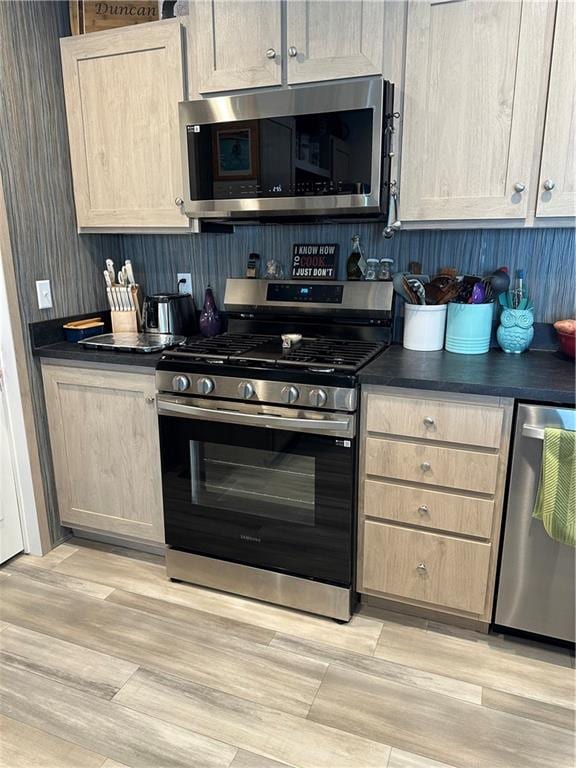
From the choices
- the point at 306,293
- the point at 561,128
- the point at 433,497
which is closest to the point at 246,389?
the point at 306,293

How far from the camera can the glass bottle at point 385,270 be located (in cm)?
228

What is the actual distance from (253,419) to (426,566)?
2.61 ft

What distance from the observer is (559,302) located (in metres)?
2.14

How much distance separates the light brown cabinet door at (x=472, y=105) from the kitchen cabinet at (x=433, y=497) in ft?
2.32

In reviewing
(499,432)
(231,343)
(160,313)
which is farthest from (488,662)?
(160,313)

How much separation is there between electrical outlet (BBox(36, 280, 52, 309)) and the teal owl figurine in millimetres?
1881

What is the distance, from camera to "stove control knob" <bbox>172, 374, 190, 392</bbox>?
6.73 ft

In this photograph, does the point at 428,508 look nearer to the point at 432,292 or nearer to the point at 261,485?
the point at 261,485

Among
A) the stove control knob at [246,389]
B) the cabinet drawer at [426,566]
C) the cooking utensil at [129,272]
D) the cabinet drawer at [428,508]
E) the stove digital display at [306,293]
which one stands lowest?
the cabinet drawer at [426,566]

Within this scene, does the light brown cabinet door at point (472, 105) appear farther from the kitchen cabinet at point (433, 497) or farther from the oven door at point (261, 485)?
the oven door at point (261, 485)

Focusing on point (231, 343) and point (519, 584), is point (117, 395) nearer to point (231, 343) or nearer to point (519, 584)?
point (231, 343)

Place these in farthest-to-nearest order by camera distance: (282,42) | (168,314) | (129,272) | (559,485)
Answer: (129,272), (168,314), (282,42), (559,485)

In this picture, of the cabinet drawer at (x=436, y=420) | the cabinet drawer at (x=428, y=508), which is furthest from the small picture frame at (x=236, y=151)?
the cabinet drawer at (x=428, y=508)

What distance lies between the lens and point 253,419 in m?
1.97
